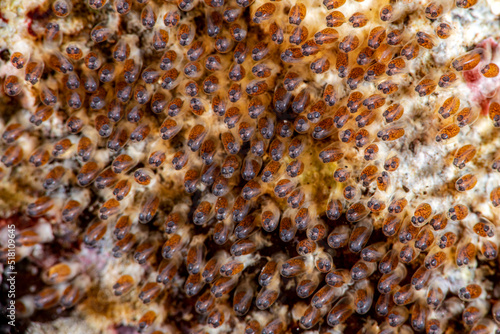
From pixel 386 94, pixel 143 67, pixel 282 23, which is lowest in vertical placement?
pixel 386 94

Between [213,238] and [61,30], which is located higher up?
[61,30]

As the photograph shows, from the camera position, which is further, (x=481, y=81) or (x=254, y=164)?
(x=254, y=164)

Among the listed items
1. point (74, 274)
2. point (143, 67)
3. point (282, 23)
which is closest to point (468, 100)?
point (282, 23)

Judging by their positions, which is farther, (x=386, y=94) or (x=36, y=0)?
(x=36, y=0)

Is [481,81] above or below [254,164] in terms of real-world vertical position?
below

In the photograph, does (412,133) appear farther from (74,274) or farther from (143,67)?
(74,274)

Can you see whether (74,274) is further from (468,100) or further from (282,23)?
(468,100)
